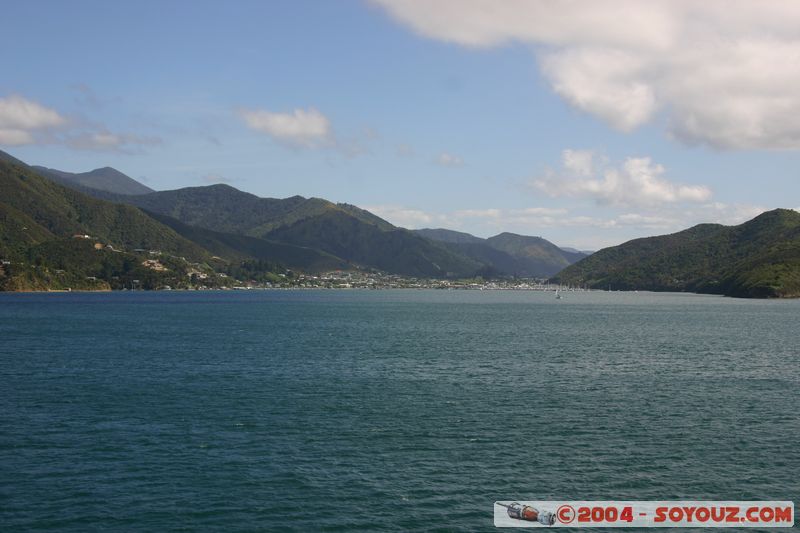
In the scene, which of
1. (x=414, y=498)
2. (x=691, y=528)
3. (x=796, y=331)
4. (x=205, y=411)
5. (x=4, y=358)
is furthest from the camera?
(x=796, y=331)

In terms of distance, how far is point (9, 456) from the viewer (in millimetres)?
52250

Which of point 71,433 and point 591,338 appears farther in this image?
point 591,338

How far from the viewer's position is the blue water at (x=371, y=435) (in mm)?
43031

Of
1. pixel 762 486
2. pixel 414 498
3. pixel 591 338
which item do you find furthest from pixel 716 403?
pixel 591 338

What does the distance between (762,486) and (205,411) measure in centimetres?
4994

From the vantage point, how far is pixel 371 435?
5984 centimetres

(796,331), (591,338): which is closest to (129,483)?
(591,338)

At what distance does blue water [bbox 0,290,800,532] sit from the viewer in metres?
43.0

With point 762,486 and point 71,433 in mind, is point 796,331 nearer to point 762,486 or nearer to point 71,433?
point 762,486

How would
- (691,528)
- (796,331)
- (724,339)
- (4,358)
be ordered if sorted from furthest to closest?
(796,331) < (724,339) < (4,358) < (691,528)

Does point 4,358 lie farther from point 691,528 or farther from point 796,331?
point 796,331

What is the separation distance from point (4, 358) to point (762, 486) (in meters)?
109

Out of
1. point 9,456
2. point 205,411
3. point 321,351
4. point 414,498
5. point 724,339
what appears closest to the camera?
point 414,498

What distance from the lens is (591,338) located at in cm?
15275
